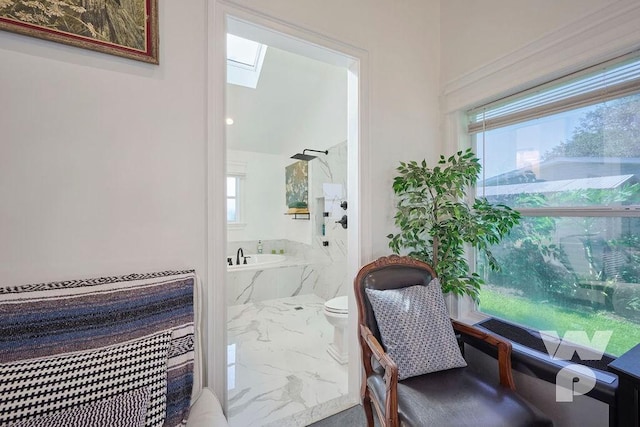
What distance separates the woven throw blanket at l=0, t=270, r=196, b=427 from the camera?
89 cm

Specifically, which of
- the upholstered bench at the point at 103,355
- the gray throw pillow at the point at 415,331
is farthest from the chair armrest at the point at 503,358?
the upholstered bench at the point at 103,355

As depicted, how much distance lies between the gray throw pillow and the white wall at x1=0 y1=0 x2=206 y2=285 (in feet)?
3.10

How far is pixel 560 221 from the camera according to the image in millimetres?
1562

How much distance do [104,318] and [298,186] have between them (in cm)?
348

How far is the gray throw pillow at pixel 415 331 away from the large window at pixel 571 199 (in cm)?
72

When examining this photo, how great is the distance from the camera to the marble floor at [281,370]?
169cm

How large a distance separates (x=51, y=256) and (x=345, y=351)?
204 cm

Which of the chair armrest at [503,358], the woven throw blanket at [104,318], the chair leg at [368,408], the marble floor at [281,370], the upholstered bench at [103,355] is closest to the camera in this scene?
the upholstered bench at [103,355]

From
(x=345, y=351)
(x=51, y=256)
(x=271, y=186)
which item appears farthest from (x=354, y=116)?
(x=271, y=186)

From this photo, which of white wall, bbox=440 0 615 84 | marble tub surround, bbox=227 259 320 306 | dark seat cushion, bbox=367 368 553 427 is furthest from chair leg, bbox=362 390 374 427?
marble tub surround, bbox=227 259 320 306

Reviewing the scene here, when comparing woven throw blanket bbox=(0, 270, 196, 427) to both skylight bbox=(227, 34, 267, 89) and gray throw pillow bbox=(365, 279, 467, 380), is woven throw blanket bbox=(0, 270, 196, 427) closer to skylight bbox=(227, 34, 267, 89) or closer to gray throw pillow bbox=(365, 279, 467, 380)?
gray throw pillow bbox=(365, 279, 467, 380)

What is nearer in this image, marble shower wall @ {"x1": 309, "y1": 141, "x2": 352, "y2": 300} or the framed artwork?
the framed artwork

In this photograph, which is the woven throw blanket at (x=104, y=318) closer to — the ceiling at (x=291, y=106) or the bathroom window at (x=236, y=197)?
the ceiling at (x=291, y=106)

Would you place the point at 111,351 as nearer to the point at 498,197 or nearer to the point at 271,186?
the point at 498,197
